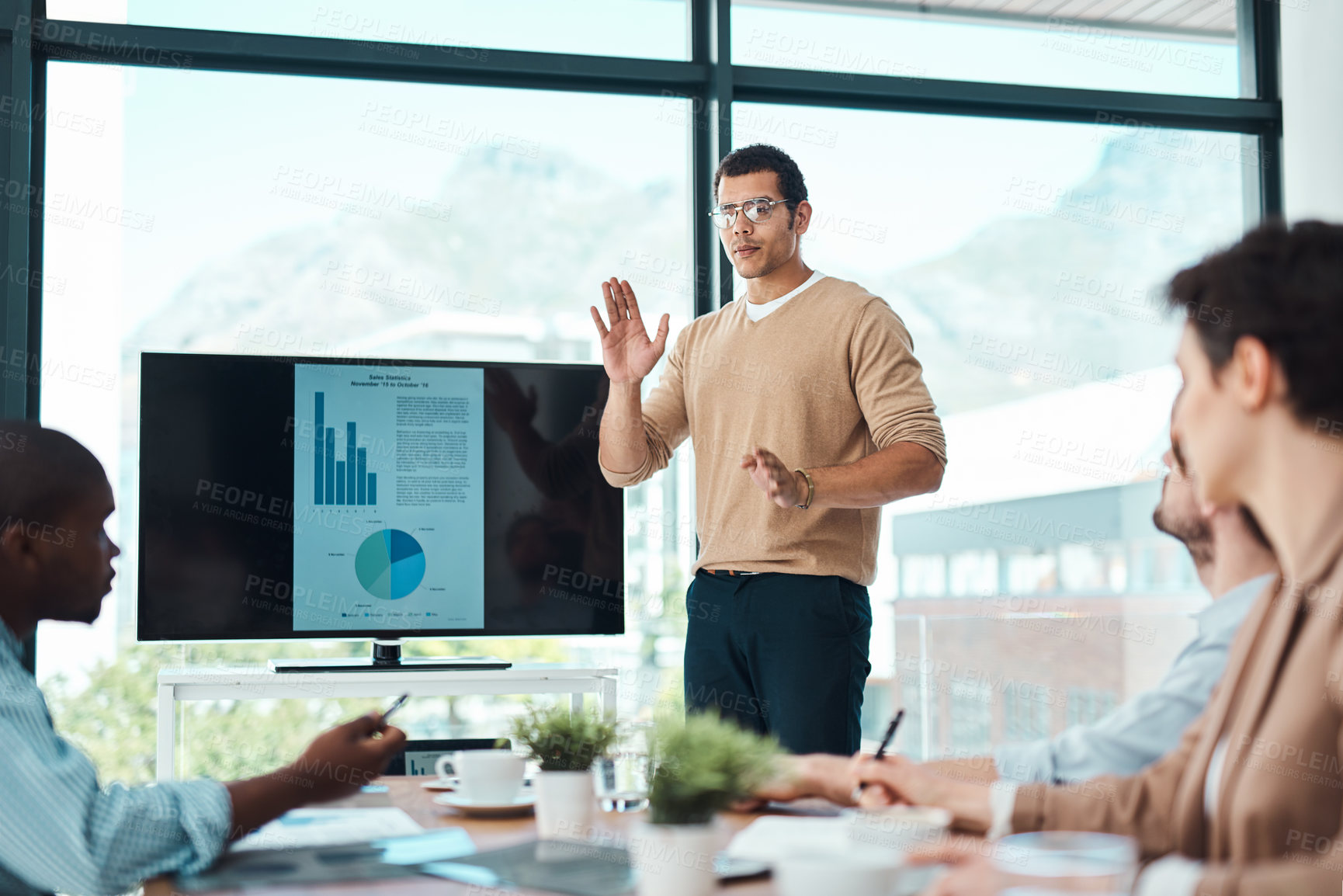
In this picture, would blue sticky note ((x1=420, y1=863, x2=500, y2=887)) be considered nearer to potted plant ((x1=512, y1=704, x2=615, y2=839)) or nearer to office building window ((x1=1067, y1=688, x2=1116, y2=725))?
potted plant ((x1=512, y1=704, x2=615, y2=839))

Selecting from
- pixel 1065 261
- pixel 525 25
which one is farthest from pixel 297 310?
pixel 1065 261

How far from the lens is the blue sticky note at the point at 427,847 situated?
47.8 inches

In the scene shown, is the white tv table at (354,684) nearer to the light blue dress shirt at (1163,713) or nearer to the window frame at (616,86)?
the window frame at (616,86)

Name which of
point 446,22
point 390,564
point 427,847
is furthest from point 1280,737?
point 446,22

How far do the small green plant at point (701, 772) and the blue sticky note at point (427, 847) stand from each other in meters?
0.29

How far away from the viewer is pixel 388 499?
3.16m

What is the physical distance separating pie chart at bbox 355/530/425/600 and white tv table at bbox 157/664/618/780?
0.26 metres

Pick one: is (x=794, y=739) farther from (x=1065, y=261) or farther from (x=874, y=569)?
(x=1065, y=261)

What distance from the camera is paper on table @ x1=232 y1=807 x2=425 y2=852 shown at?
1.30 meters

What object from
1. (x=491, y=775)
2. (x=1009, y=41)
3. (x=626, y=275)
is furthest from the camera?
(x=1009, y=41)

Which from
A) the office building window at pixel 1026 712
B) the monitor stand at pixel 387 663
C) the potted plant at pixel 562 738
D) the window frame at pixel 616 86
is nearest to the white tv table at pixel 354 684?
the monitor stand at pixel 387 663

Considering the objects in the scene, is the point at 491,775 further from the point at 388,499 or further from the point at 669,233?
the point at 669,233

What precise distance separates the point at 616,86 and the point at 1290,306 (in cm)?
280

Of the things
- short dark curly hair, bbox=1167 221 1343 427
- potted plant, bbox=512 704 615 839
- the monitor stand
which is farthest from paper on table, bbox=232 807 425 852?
the monitor stand
